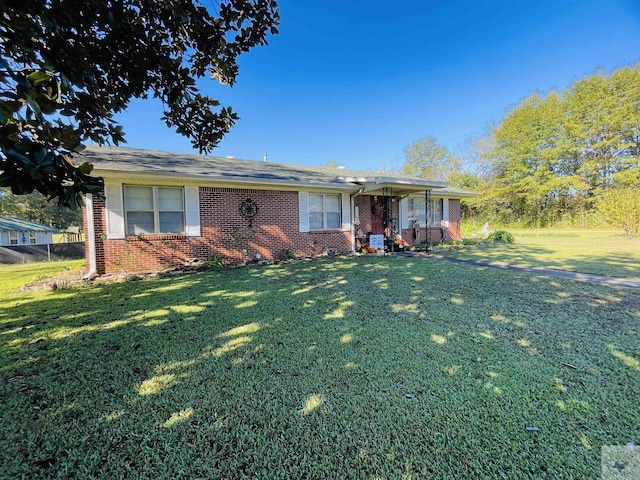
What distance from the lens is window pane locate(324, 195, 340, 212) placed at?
34.8 ft

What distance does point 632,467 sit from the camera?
60.6 inches

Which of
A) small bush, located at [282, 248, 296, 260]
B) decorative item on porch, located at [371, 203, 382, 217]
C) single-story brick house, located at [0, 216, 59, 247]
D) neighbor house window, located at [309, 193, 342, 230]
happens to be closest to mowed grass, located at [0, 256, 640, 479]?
small bush, located at [282, 248, 296, 260]

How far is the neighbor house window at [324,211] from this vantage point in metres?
10.3

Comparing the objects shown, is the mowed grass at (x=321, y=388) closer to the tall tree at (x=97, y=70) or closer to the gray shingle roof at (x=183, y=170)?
the tall tree at (x=97, y=70)

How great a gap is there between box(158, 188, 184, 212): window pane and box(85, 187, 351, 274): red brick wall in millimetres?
610

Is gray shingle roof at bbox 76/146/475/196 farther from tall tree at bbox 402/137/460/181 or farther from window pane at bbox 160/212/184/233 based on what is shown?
tall tree at bbox 402/137/460/181

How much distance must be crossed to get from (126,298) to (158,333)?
2316mm

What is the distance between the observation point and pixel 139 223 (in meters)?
7.55

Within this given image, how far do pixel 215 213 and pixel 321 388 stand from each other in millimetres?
7202

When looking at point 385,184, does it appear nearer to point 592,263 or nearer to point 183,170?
point 592,263

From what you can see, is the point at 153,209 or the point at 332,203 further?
the point at 332,203

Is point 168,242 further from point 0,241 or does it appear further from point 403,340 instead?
point 0,241

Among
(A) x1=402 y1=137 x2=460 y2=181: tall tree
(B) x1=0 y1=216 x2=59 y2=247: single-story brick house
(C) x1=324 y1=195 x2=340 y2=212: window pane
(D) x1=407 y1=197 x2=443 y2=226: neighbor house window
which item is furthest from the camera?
(A) x1=402 y1=137 x2=460 y2=181: tall tree

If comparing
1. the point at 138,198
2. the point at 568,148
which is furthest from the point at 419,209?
the point at 568,148
